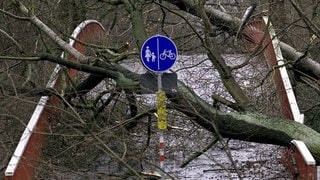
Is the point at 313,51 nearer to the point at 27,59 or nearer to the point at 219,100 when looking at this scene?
the point at 219,100

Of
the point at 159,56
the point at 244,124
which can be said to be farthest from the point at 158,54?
the point at 244,124

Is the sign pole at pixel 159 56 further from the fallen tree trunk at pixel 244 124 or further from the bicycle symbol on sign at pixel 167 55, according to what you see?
the fallen tree trunk at pixel 244 124

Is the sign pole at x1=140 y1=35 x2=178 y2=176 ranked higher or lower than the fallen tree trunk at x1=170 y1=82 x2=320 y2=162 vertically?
higher

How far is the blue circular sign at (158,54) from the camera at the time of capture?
7.27 m

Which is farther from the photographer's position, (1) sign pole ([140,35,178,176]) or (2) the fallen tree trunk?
(2) the fallen tree trunk

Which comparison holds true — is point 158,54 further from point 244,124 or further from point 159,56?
point 244,124

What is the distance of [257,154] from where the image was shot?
9492 mm

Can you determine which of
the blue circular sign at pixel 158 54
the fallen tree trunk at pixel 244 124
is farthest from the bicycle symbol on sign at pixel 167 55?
the fallen tree trunk at pixel 244 124

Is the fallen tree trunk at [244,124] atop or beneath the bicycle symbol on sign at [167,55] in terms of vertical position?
beneath

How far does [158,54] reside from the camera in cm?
732

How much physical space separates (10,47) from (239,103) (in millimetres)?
5613

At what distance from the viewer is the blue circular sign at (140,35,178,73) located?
7270 millimetres

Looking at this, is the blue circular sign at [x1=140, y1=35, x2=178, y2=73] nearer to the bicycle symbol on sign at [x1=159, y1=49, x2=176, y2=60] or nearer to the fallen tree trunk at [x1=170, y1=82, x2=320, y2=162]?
the bicycle symbol on sign at [x1=159, y1=49, x2=176, y2=60]

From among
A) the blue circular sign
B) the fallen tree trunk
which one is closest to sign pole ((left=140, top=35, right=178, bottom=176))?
the blue circular sign
